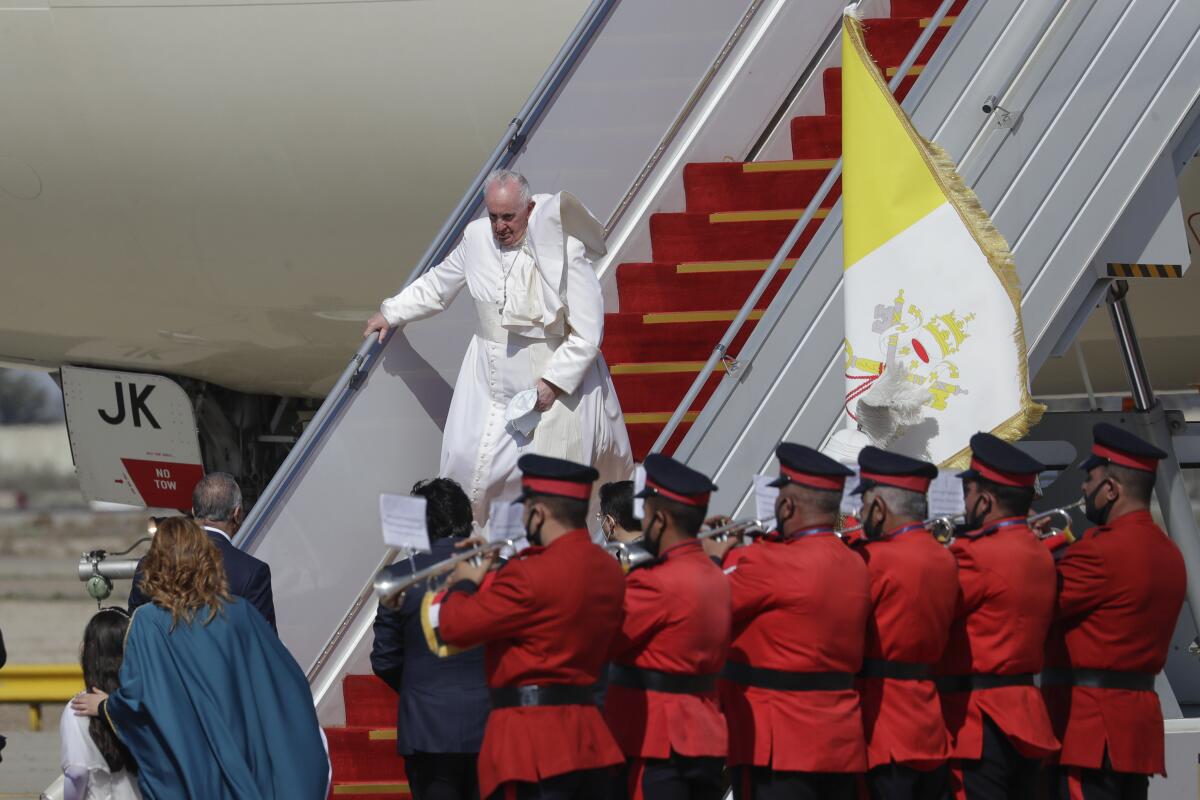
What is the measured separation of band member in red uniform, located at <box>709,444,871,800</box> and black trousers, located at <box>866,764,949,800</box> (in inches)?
7.1

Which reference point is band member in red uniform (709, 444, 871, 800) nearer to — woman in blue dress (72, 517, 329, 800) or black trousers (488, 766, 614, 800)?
black trousers (488, 766, 614, 800)

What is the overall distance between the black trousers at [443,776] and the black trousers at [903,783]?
109 cm

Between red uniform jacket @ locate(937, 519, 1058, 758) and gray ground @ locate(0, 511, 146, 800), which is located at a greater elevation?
gray ground @ locate(0, 511, 146, 800)

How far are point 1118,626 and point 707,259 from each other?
2.53 meters

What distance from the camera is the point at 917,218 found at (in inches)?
204

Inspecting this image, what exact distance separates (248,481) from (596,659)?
478 centimetres

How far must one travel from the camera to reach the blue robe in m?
3.99

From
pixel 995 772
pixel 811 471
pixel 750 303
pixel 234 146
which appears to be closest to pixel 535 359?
pixel 750 303

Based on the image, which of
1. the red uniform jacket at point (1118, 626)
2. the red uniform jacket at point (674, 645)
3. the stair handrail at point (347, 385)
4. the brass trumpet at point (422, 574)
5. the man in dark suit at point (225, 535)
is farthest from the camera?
the stair handrail at point (347, 385)

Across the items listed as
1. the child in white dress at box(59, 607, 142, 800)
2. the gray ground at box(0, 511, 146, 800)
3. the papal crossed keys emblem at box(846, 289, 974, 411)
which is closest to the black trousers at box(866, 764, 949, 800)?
the papal crossed keys emblem at box(846, 289, 974, 411)

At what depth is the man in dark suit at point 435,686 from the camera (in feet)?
14.5

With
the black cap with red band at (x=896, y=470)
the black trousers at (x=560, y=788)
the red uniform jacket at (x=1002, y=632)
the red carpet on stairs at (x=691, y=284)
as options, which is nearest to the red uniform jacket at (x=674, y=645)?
the black trousers at (x=560, y=788)

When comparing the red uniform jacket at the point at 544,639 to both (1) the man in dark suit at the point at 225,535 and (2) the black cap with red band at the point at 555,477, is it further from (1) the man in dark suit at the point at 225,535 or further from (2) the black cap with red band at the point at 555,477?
(1) the man in dark suit at the point at 225,535

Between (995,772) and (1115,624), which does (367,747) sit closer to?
(995,772)
